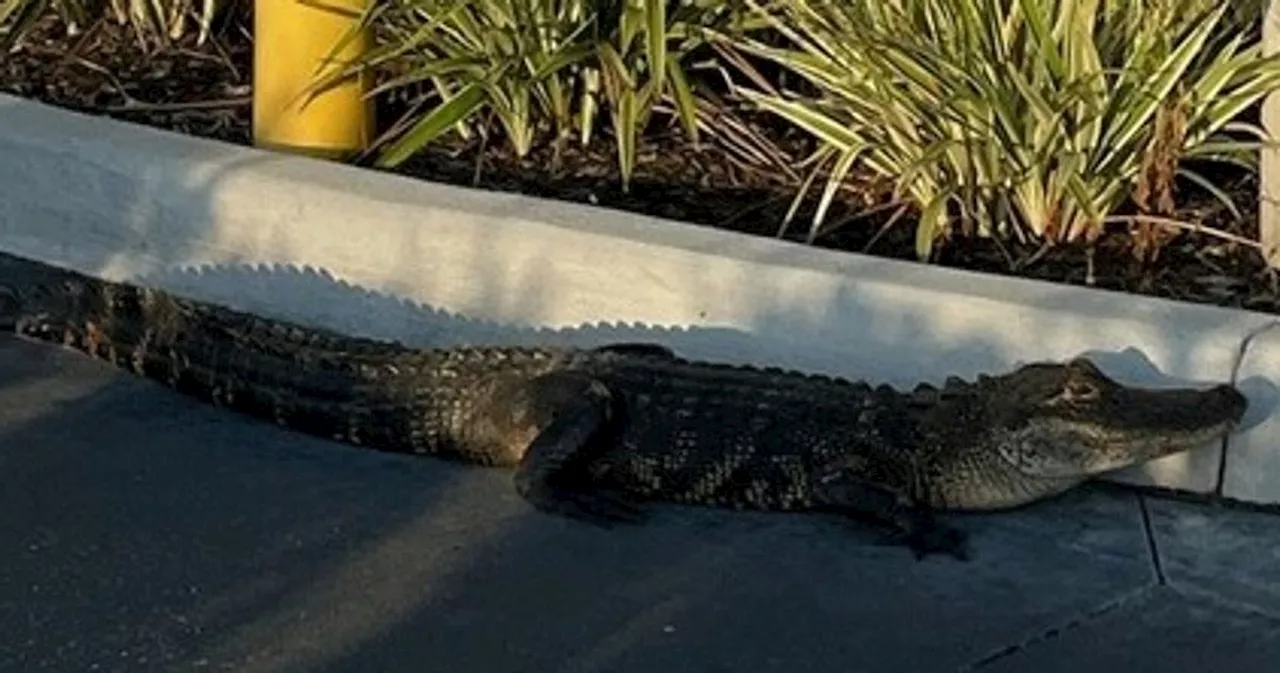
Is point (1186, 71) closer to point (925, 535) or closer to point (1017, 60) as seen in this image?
point (1017, 60)

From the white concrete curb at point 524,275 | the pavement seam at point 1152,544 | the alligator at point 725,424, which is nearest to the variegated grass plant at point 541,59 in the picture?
the white concrete curb at point 524,275

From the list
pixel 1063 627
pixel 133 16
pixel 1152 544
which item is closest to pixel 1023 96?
pixel 1152 544

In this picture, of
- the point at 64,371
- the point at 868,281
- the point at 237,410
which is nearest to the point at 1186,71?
the point at 868,281

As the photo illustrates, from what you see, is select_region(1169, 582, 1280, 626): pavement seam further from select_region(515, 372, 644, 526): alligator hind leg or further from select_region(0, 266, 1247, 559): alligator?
select_region(515, 372, 644, 526): alligator hind leg

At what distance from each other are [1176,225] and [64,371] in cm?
258

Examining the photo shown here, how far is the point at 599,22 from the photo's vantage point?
680 cm

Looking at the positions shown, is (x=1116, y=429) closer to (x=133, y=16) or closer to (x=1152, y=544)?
(x=1152, y=544)

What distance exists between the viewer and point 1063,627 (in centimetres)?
490

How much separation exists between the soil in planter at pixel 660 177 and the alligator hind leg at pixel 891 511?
91 cm

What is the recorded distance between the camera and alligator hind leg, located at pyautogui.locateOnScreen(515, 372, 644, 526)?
5.45 meters

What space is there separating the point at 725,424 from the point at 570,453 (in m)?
0.33

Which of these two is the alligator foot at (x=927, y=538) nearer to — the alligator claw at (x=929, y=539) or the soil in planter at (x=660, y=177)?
the alligator claw at (x=929, y=539)

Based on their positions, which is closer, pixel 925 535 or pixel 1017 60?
pixel 925 535

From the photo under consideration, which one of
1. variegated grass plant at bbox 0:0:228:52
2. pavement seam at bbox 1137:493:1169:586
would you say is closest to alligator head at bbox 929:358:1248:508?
pavement seam at bbox 1137:493:1169:586
